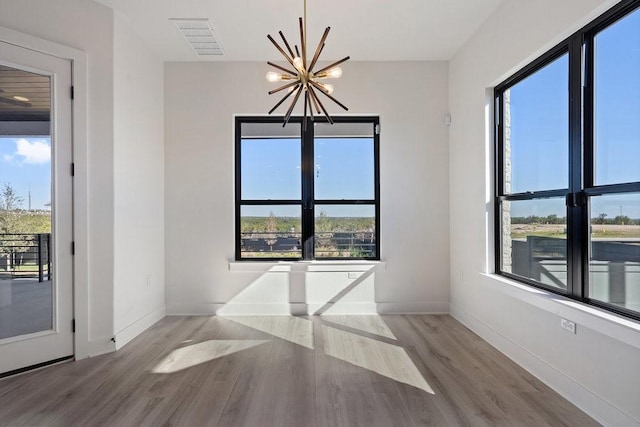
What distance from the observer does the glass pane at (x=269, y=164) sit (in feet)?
14.4

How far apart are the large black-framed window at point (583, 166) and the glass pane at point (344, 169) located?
173 cm

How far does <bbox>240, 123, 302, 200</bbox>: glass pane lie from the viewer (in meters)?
4.40

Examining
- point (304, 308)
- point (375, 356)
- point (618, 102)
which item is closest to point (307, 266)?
point (304, 308)

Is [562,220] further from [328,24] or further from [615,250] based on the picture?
[328,24]

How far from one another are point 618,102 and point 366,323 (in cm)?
297

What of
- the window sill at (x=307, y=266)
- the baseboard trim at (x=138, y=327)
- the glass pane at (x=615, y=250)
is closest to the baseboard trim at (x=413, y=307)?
the window sill at (x=307, y=266)

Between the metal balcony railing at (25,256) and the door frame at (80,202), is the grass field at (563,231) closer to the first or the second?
the door frame at (80,202)

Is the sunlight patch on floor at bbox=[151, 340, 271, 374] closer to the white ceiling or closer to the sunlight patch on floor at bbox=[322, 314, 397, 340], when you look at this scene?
the sunlight patch on floor at bbox=[322, 314, 397, 340]

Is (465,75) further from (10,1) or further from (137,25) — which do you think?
(10,1)

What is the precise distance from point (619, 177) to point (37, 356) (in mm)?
4473

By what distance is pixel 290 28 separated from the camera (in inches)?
138

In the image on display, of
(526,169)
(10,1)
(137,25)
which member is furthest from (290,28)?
(526,169)

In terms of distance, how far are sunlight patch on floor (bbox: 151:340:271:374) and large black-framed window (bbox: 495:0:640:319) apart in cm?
268

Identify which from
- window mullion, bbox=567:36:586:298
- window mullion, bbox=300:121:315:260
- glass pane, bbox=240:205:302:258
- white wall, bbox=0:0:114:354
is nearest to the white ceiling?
white wall, bbox=0:0:114:354
